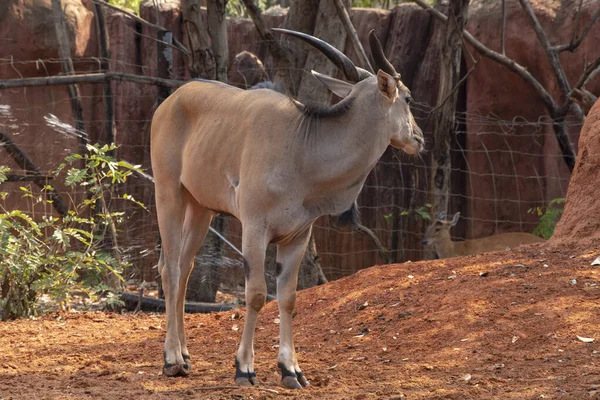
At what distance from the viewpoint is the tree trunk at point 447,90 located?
10.4 m

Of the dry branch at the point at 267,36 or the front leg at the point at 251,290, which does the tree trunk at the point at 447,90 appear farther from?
the front leg at the point at 251,290

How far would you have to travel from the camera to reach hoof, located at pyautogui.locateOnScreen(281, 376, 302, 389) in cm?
517

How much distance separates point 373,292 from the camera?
7.13m

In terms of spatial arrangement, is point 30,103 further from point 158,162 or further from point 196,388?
point 196,388

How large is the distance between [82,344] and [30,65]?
7.29m

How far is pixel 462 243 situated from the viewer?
502 inches

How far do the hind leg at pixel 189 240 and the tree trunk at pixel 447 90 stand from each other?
188 inches

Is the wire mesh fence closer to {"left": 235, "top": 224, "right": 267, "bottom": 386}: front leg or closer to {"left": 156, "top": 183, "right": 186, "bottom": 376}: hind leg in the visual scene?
{"left": 156, "top": 183, "right": 186, "bottom": 376}: hind leg

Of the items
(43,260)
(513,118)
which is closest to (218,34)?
(43,260)

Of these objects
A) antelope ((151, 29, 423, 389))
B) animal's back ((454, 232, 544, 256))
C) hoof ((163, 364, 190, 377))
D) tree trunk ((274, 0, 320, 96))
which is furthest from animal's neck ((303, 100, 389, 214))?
animal's back ((454, 232, 544, 256))

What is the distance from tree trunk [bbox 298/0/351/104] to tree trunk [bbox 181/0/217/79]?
113 centimetres

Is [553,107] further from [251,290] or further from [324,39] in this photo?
[251,290]

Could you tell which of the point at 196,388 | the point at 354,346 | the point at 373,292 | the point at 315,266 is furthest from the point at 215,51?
the point at 196,388

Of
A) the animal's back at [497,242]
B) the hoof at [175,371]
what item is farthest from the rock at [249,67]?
the hoof at [175,371]
